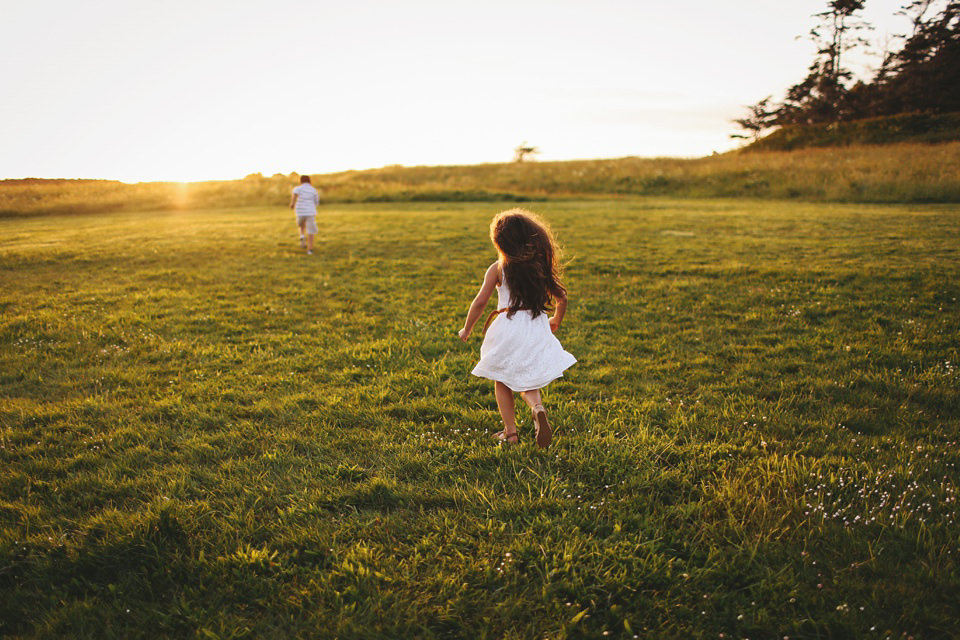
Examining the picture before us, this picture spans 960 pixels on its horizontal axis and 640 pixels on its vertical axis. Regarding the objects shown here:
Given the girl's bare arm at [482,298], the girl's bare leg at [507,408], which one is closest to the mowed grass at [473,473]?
the girl's bare leg at [507,408]

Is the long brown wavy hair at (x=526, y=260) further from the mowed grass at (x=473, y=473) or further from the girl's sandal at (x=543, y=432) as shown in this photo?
the mowed grass at (x=473, y=473)

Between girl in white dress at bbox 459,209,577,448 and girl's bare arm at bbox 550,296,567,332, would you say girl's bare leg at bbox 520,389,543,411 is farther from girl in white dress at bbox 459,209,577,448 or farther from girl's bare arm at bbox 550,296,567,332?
girl's bare arm at bbox 550,296,567,332

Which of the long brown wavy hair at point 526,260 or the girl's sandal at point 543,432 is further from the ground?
the long brown wavy hair at point 526,260

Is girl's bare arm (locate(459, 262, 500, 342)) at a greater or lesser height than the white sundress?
greater

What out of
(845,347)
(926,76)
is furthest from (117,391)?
(926,76)

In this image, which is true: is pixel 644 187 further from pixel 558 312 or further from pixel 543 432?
pixel 543 432

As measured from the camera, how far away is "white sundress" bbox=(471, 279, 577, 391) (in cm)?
466

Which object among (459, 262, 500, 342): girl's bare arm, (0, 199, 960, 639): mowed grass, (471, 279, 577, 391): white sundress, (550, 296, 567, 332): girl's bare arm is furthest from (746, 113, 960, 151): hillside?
(459, 262, 500, 342): girl's bare arm

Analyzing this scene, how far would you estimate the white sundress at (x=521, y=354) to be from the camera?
4.66 m

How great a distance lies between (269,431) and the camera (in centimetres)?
516

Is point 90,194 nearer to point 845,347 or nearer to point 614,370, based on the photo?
point 614,370

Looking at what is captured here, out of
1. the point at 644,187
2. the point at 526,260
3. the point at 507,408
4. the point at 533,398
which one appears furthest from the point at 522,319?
the point at 644,187

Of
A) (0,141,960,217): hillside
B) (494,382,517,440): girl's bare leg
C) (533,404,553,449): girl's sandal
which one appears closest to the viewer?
(533,404,553,449): girl's sandal

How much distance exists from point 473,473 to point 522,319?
4.86 ft
